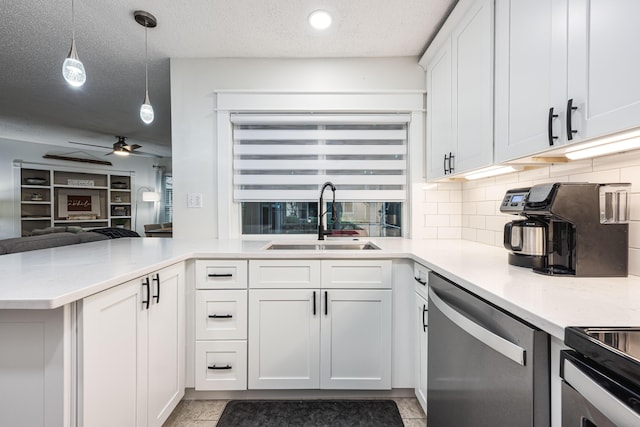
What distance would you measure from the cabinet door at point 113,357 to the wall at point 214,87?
1212mm

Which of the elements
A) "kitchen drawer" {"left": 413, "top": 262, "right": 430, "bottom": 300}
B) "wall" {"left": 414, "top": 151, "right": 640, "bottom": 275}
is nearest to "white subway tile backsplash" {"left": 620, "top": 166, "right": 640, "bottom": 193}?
"wall" {"left": 414, "top": 151, "right": 640, "bottom": 275}

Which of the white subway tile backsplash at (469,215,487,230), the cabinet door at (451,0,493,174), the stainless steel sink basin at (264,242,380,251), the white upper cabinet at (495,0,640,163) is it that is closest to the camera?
the white upper cabinet at (495,0,640,163)

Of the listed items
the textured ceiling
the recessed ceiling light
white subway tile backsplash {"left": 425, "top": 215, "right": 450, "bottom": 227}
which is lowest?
white subway tile backsplash {"left": 425, "top": 215, "right": 450, "bottom": 227}

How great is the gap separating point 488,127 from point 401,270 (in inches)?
34.8

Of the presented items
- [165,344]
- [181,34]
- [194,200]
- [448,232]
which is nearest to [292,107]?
[181,34]

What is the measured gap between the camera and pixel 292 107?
2.38 m

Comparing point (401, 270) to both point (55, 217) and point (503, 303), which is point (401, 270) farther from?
point (55, 217)

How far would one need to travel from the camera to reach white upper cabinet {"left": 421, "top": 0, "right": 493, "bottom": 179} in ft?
4.85

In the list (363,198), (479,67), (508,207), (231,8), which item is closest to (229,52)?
(231,8)

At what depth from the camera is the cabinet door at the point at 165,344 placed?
1.38 metres

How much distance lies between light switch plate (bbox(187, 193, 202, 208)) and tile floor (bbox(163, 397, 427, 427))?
53.4 inches

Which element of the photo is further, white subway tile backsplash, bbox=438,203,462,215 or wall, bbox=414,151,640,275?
white subway tile backsplash, bbox=438,203,462,215

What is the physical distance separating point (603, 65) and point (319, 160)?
69.8 inches

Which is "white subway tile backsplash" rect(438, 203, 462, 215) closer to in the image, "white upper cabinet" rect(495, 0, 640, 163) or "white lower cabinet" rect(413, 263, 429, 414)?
"white lower cabinet" rect(413, 263, 429, 414)
